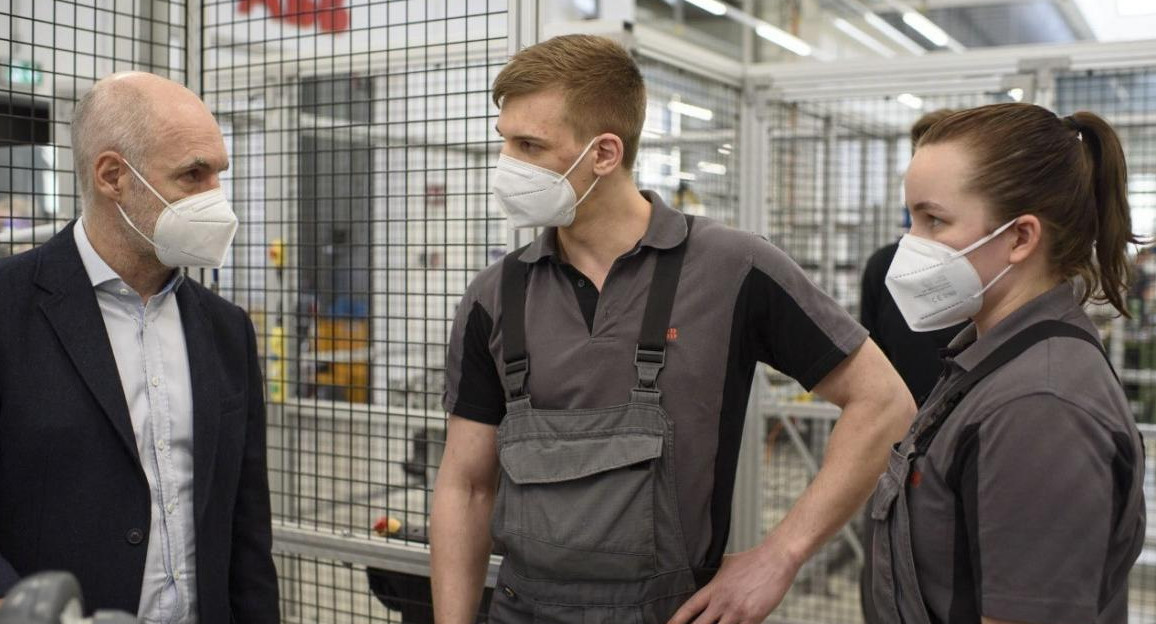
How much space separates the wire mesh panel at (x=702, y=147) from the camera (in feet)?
13.0

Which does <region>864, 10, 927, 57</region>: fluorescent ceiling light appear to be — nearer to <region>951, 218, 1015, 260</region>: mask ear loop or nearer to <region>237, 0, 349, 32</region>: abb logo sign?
<region>237, 0, 349, 32</region>: abb logo sign

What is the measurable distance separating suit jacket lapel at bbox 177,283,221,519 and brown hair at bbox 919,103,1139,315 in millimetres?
1392

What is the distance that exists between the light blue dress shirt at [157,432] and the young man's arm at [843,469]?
1.01 meters

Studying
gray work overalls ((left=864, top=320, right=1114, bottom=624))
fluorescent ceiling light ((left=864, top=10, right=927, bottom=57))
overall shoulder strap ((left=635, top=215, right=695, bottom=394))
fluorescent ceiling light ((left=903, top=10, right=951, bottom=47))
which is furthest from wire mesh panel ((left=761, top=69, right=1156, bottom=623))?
fluorescent ceiling light ((left=864, top=10, right=927, bottom=57))

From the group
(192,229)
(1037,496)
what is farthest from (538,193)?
(1037,496)

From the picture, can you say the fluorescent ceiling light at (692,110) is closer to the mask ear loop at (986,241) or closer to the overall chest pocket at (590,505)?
the overall chest pocket at (590,505)

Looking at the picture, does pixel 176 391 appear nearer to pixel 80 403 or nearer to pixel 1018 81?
pixel 80 403

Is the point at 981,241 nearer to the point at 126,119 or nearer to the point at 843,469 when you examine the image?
the point at 843,469

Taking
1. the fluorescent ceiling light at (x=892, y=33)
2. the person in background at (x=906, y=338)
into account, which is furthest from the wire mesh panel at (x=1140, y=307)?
the fluorescent ceiling light at (x=892, y=33)

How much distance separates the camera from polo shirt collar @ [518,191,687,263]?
1.96m

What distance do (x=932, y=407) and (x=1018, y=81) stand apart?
2.52 metres

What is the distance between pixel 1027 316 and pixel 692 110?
262cm

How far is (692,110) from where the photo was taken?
4.01 m

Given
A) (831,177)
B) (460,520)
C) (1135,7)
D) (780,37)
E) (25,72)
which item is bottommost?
(460,520)
